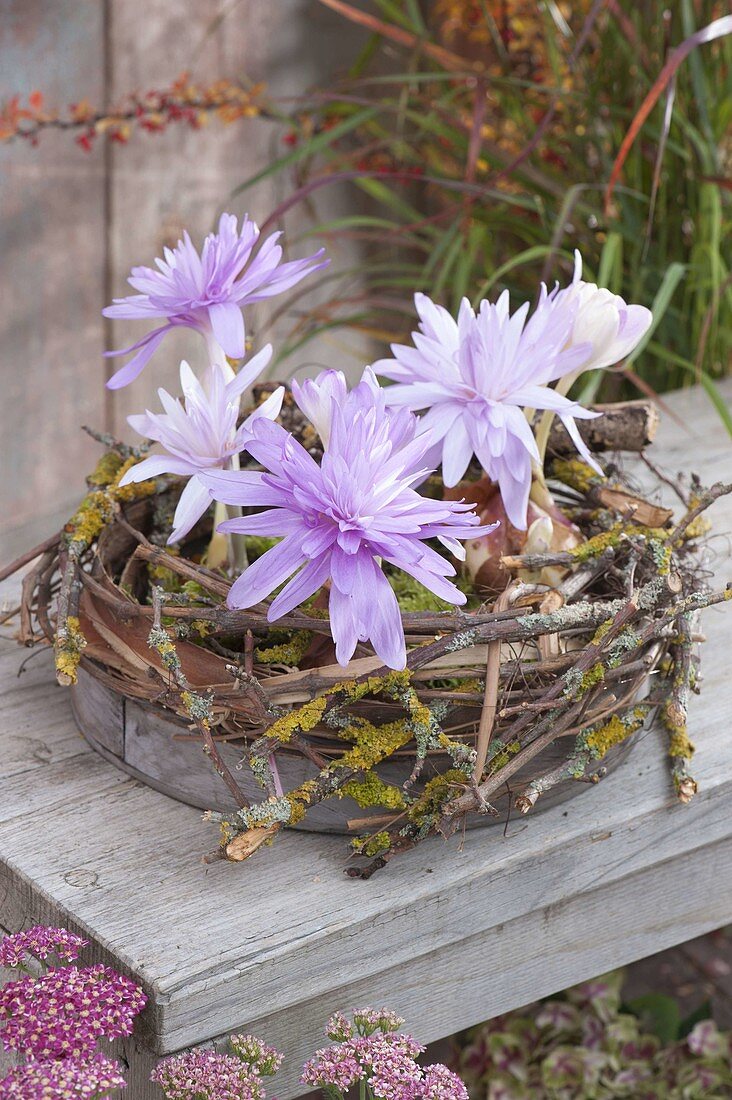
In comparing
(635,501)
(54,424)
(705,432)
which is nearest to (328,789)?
(635,501)

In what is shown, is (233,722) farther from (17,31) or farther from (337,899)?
(17,31)

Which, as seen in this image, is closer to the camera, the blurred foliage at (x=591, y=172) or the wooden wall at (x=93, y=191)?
the blurred foliage at (x=591, y=172)

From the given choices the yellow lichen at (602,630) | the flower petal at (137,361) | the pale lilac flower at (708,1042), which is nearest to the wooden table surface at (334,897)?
the yellow lichen at (602,630)

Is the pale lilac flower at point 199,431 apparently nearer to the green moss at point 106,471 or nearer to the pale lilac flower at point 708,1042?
the green moss at point 106,471

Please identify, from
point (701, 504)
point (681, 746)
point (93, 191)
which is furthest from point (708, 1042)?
point (93, 191)

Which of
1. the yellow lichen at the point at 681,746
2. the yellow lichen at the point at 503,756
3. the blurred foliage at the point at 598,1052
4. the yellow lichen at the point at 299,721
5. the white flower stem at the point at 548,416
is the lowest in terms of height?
the blurred foliage at the point at 598,1052

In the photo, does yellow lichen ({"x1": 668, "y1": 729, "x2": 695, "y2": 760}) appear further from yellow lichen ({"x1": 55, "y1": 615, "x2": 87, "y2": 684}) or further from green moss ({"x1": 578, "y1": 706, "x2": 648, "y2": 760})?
yellow lichen ({"x1": 55, "y1": 615, "x2": 87, "y2": 684})

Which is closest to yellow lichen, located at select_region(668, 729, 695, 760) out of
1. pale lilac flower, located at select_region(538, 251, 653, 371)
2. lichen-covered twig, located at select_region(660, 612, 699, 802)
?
lichen-covered twig, located at select_region(660, 612, 699, 802)

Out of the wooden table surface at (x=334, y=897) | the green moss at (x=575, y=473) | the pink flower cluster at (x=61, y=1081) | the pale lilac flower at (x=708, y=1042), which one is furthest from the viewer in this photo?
the pale lilac flower at (x=708, y=1042)
